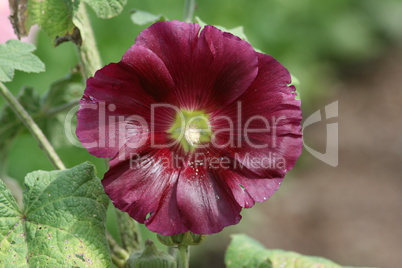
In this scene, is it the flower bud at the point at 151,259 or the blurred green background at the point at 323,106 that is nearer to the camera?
the flower bud at the point at 151,259

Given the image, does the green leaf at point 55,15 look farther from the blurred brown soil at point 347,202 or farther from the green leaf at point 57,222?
the blurred brown soil at point 347,202

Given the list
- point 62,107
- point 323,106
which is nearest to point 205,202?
point 62,107

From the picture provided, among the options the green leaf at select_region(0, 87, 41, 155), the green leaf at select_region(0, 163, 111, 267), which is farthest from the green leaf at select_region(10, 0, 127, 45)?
the green leaf at select_region(0, 87, 41, 155)

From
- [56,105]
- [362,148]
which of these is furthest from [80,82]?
[362,148]

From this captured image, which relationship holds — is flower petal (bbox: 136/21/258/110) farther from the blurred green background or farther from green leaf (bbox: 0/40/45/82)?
the blurred green background
